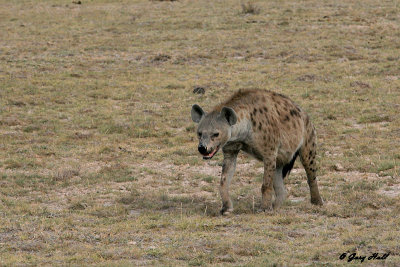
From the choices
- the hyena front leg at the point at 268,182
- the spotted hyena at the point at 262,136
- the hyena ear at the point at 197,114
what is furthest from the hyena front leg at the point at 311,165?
the hyena ear at the point at 197,114

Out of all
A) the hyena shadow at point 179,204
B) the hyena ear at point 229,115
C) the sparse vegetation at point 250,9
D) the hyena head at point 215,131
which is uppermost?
the sparse vegetation at point 250,9

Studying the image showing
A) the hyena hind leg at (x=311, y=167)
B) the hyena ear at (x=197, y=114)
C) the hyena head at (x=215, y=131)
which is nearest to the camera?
the hyena head at (x=215, y=131)

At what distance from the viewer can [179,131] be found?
13.2 metres

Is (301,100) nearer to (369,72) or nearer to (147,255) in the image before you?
(369,72)

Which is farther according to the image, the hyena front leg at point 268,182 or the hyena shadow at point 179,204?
the hyena shadow at point 179,204

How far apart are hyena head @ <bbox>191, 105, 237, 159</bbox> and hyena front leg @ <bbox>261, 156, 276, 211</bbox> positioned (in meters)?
0.61

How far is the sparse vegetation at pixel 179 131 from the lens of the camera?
722cm

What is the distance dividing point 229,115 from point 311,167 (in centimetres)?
140

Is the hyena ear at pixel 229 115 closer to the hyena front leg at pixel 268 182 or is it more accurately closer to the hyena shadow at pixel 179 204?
the hyena front leg at pixel 268 182

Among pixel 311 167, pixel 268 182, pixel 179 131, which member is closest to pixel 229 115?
pixel 268 182

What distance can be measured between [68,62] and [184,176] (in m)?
9.40

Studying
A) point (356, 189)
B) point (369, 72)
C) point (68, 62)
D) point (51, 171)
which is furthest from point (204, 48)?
point (356, 189)

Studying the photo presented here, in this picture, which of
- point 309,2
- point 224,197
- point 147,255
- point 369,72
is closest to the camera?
point 147,255

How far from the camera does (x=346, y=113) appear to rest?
1379cm
